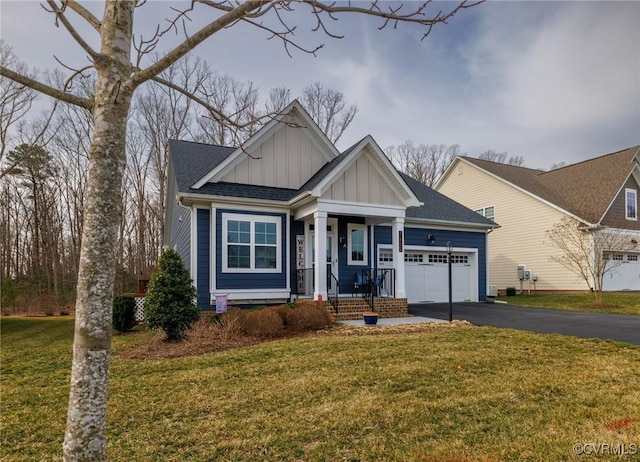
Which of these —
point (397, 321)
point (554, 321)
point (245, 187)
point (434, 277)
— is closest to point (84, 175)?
point (245, 187)

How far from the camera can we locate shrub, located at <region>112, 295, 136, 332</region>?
35.7 feet

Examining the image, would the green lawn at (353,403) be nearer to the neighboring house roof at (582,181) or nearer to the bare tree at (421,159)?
the neighboring house roof at (582,181)

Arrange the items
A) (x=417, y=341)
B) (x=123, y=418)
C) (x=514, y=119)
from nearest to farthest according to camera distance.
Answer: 1. (x=123, y=418)
2. (x=417, y=341)
3. (x=514, y=119)

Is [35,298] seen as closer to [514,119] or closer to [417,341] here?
[417,341]

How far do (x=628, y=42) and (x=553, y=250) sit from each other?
1134 cm

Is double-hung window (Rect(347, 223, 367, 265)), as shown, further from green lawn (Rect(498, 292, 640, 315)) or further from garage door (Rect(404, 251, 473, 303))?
green lawn (Rect(498, 292, 640, 315))

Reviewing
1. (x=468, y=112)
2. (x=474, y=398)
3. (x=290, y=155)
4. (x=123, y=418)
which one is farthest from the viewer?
(x=468, y=112)

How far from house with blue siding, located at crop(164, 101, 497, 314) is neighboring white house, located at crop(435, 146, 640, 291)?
9563 mm

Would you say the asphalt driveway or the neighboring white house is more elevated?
the neighboring white house

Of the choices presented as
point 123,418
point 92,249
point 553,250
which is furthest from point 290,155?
point 553,250

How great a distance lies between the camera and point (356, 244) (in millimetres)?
13375

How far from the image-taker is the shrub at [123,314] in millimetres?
10883

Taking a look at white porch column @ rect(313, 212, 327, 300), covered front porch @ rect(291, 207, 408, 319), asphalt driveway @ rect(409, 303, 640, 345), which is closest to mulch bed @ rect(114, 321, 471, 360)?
white porch column @ rect(313, 212, 327, 300)

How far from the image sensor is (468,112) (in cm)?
1388
